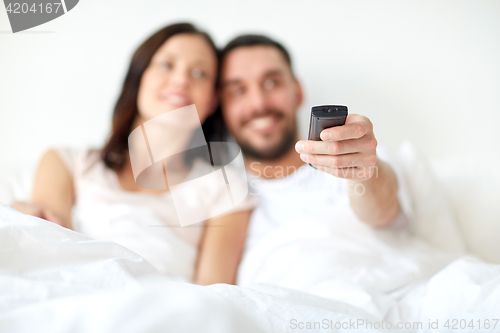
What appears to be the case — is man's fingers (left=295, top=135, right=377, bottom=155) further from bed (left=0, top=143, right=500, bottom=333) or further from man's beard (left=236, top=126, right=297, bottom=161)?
man's beard (left=236, top=126, right=297, bottom=161)

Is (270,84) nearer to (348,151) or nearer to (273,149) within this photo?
(273,149)

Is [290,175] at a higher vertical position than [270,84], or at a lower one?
lower

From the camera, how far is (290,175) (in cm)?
102

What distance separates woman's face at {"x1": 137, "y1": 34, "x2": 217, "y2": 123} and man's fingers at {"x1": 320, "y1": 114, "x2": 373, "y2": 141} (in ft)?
2.00

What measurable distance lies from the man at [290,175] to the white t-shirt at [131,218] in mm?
132

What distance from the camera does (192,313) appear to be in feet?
0.88

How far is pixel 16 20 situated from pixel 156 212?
3.08ft

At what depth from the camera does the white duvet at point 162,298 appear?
0.27 metres

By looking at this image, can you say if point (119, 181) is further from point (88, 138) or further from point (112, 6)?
point (112, 6)

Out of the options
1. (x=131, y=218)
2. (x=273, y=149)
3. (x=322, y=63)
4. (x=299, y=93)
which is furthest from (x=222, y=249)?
(x=322, y=63)

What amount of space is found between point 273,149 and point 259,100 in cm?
17

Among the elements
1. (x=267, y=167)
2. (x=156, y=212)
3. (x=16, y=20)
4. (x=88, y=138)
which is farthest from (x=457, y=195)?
(x=16, y=20)

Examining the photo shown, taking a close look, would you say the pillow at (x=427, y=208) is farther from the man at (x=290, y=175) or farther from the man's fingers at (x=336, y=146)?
the man's fingers at (x=336, y=146)

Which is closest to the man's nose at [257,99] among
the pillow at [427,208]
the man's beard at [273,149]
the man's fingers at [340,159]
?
the man's beard at [273,149]
